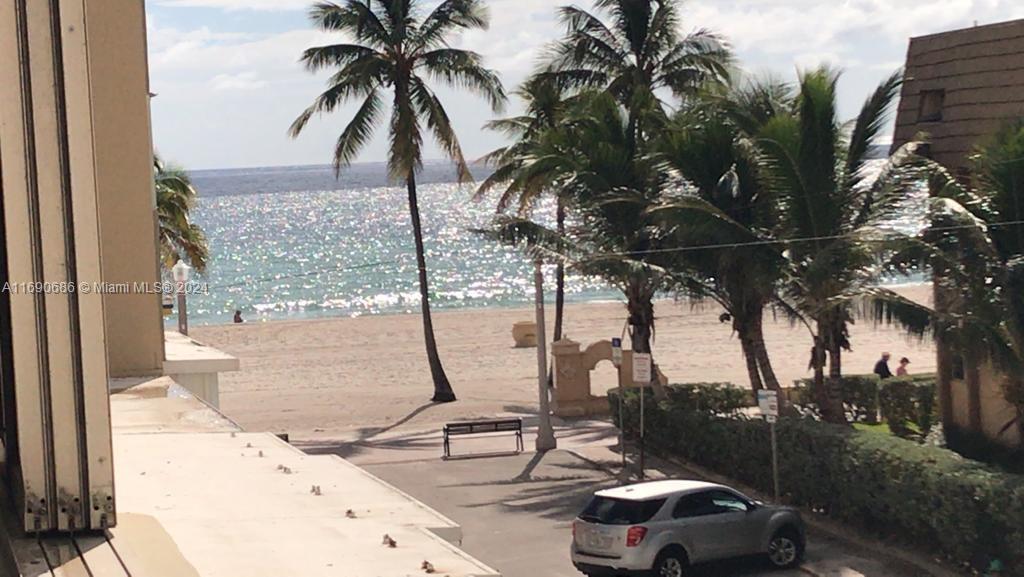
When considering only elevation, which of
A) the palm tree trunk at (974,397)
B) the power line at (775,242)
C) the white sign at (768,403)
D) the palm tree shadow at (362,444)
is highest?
the power line at (775,242)

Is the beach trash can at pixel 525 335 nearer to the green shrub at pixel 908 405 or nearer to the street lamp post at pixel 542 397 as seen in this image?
the street lamp post at pixel 542 397

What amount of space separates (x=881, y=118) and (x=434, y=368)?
18145 mm

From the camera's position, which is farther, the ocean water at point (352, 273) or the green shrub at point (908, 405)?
the ocean water at point (352, 273)

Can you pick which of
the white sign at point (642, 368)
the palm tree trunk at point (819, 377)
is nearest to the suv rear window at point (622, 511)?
the palm tree trunk at point (819, 377)

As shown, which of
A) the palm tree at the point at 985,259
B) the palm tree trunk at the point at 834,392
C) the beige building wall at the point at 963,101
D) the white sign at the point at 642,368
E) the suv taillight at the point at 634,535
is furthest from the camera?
the white sign at the point at 642,368

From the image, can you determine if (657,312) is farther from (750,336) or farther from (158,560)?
(158,560)

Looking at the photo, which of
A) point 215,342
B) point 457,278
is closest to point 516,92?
point 215,342

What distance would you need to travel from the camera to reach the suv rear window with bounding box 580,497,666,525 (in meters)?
15.1

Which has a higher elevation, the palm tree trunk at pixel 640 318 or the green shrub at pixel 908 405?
the palm tree trunk at pixel 640 318

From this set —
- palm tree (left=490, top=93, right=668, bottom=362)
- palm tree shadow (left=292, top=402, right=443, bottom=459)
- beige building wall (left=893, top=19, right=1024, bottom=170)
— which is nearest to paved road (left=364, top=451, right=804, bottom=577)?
palm tree shadow (left=292, top=402, right=443, bottom=459)

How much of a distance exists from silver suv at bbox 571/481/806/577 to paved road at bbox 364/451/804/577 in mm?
380

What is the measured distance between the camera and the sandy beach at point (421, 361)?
3425 cm

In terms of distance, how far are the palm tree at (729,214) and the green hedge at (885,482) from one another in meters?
1.50

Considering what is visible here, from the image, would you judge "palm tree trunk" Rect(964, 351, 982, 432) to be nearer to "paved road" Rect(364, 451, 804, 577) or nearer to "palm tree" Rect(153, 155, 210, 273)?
"paved road" Rect(364, 451, 804, 577)
